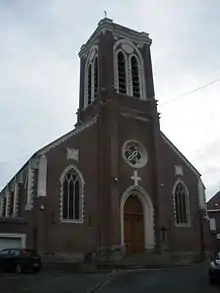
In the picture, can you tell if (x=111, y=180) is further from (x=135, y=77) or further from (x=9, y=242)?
(x=135, y=77)

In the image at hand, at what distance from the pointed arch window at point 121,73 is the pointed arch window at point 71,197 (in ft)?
29.4

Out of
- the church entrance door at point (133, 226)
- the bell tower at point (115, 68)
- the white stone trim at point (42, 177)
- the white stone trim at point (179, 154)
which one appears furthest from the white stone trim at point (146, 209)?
the bell tower at point (115, 68)

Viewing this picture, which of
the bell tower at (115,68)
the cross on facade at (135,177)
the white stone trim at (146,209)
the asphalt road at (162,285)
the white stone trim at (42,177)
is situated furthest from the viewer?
the bell tower at (115,68)

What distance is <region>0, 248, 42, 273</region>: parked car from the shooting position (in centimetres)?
2198

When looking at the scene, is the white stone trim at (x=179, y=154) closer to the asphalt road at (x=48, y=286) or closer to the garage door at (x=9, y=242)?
the garage door at (x=9, y=242)

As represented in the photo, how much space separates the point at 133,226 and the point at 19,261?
11.3 meters

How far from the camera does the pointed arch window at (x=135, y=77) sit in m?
35.5

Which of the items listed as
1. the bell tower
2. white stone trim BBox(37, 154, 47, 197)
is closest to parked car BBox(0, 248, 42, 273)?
white stone trim BBox(37, 154, 47, 197)

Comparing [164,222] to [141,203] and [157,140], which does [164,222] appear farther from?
[157,140]

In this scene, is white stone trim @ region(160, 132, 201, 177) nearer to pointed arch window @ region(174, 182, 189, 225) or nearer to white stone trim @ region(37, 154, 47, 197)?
pointed arch window @ region(174, 182, 189, 225)

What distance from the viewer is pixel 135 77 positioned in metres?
36.2

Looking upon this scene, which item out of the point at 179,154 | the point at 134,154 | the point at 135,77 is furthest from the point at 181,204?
the point at 135,77

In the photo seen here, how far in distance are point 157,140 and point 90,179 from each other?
677cm

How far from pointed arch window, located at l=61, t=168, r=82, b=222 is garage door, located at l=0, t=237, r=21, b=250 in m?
3.45
